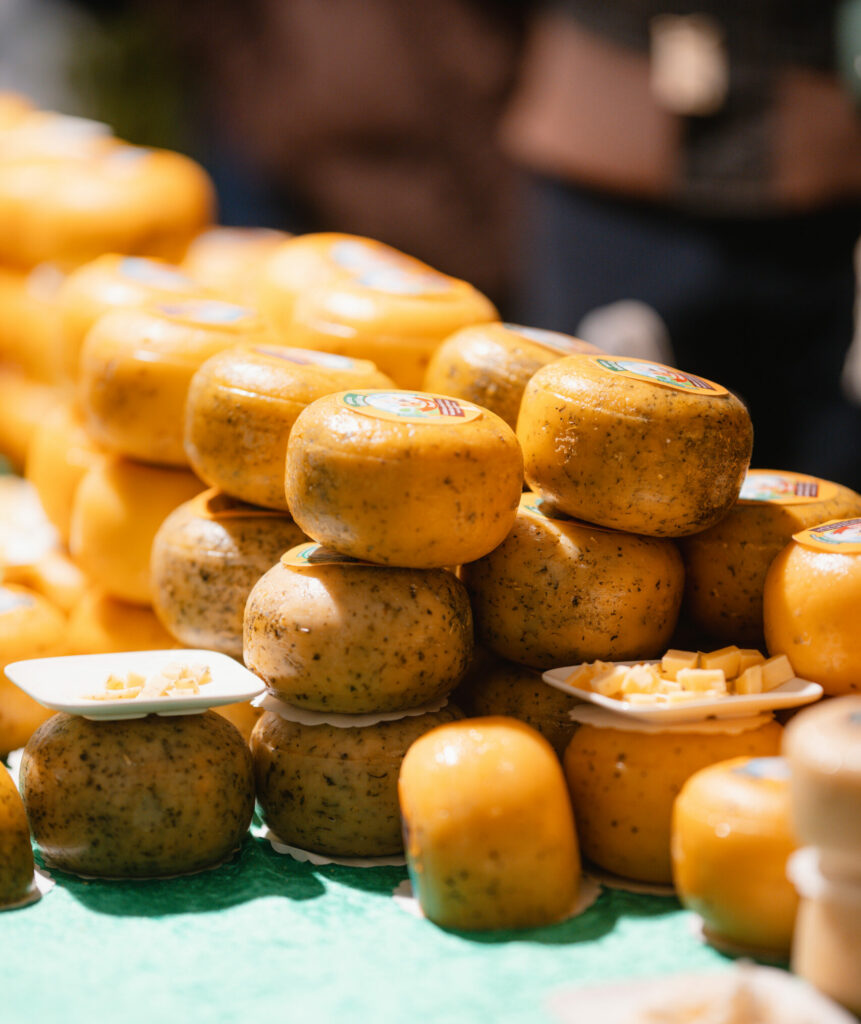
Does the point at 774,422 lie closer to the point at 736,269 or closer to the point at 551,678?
the point at 736,269

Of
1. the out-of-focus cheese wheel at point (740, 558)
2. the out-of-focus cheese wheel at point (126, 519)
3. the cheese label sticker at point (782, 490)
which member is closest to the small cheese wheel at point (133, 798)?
the out-of-focus cheese wheel at point (126, 519)

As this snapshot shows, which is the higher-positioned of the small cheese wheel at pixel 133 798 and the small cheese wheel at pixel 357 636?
the small cheese wheel at pixel 357 636

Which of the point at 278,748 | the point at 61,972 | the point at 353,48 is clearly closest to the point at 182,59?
the point at 353,48

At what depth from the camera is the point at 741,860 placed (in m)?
1.04

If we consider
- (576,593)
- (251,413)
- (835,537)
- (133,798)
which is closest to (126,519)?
(251,413)

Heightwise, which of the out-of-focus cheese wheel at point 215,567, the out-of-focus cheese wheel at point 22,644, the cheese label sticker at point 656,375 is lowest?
the out-of-focus cheese wheel at point 22,644

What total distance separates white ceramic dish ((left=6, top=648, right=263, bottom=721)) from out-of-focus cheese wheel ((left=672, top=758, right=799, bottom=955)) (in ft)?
1.46

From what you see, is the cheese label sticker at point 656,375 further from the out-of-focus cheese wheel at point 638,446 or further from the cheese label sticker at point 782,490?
the cheese label sticker at point 782,490

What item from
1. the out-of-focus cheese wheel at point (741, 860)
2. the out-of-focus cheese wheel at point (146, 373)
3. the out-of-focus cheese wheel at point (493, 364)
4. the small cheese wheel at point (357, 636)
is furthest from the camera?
the out-of-focus cheese wheel at point (146, 373)

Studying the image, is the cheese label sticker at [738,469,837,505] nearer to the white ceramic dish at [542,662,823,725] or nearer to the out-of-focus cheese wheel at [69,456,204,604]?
the white ceramic dish at [542,662,823,725]

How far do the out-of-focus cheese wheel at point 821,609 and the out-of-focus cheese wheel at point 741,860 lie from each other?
18cm

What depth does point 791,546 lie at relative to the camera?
4.25ft

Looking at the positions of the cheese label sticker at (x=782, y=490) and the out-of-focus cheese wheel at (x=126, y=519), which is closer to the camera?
the cheese label sticker at (x=782, y=490)

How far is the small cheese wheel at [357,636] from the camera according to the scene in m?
1.26
